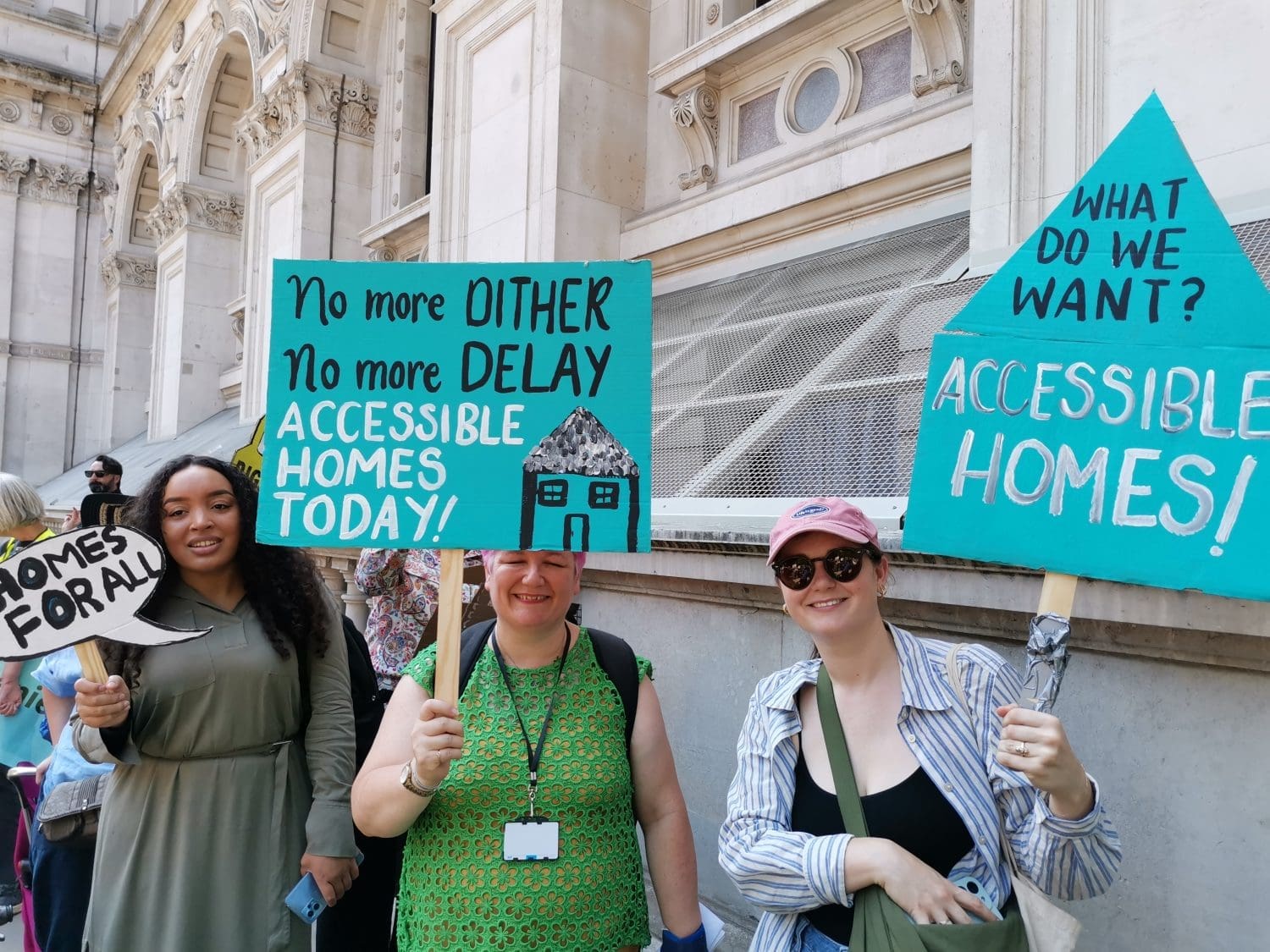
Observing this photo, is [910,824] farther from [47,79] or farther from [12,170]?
[47,79]

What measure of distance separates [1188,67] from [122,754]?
13.8 feet

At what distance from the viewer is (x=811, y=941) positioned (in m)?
1.88

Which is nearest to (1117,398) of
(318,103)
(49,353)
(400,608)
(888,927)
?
(888,927)

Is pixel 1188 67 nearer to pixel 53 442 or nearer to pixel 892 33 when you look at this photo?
pixel 892 33

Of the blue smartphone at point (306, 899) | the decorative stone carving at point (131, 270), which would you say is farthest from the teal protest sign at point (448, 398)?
the decorative stone carving at point (131, 270)

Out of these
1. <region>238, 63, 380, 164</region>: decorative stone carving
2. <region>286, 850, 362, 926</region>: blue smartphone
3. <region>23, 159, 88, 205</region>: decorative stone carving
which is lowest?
<region>286, 850, 362, 926</region>: blue smartphone

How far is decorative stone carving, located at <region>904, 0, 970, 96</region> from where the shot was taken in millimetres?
5203

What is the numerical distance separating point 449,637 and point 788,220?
4.89m

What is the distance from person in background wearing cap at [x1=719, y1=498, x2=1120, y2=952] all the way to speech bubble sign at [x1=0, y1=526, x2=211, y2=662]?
1506mm

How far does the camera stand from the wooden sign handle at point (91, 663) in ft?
7.79

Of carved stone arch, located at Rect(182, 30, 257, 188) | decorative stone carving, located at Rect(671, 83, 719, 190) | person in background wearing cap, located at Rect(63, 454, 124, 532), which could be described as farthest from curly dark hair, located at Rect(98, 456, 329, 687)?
carved stone arch, located at Rect(182, 30, 257, 188)

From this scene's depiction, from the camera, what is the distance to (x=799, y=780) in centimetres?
192

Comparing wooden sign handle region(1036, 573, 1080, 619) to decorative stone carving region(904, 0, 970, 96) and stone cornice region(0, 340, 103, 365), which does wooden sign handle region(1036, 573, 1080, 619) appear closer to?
decorative stone carving region(904, 0, 970, 96)

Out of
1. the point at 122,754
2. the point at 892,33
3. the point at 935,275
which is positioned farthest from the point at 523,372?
the point at 892,33
